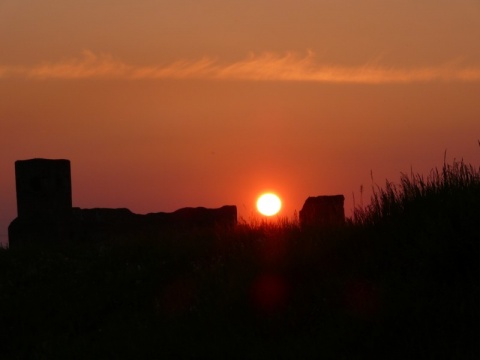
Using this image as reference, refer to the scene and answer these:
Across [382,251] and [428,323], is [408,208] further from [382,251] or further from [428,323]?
[428,323]

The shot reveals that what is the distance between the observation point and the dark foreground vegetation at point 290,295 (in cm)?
880

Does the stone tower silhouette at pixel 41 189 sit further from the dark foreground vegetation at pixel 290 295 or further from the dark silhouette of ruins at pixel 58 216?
→ the dark foreground vegetation at pixel 290 295

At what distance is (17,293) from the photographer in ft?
42.5

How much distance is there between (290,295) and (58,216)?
39.0ft

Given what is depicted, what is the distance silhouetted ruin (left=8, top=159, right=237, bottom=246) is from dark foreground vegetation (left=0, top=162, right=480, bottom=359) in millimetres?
7362

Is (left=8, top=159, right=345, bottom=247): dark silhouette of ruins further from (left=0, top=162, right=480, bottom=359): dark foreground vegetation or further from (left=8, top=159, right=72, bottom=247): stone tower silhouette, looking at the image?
(left=0, top=162, right=480, bottom=359): dark foreground vegetation

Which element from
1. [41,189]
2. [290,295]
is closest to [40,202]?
[41,189]

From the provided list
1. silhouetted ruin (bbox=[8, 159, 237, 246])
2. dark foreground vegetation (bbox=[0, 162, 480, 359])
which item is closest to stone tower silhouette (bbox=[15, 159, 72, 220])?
silhouetted ruin (bbox=[8, 159, 237, 246])

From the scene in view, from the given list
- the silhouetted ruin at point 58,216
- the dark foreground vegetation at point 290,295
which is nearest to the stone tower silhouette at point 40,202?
the silhouetted ruin at point 58,216

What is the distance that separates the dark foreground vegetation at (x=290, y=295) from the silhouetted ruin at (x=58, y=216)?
24.2ft

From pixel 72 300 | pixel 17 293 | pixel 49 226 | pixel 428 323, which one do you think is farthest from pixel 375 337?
pixel 49 226

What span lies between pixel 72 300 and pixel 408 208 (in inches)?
188

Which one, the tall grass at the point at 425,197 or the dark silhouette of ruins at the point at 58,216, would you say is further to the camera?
the dark silhouette of ruins at the point at 58,216

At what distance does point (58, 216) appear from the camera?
20969mm
